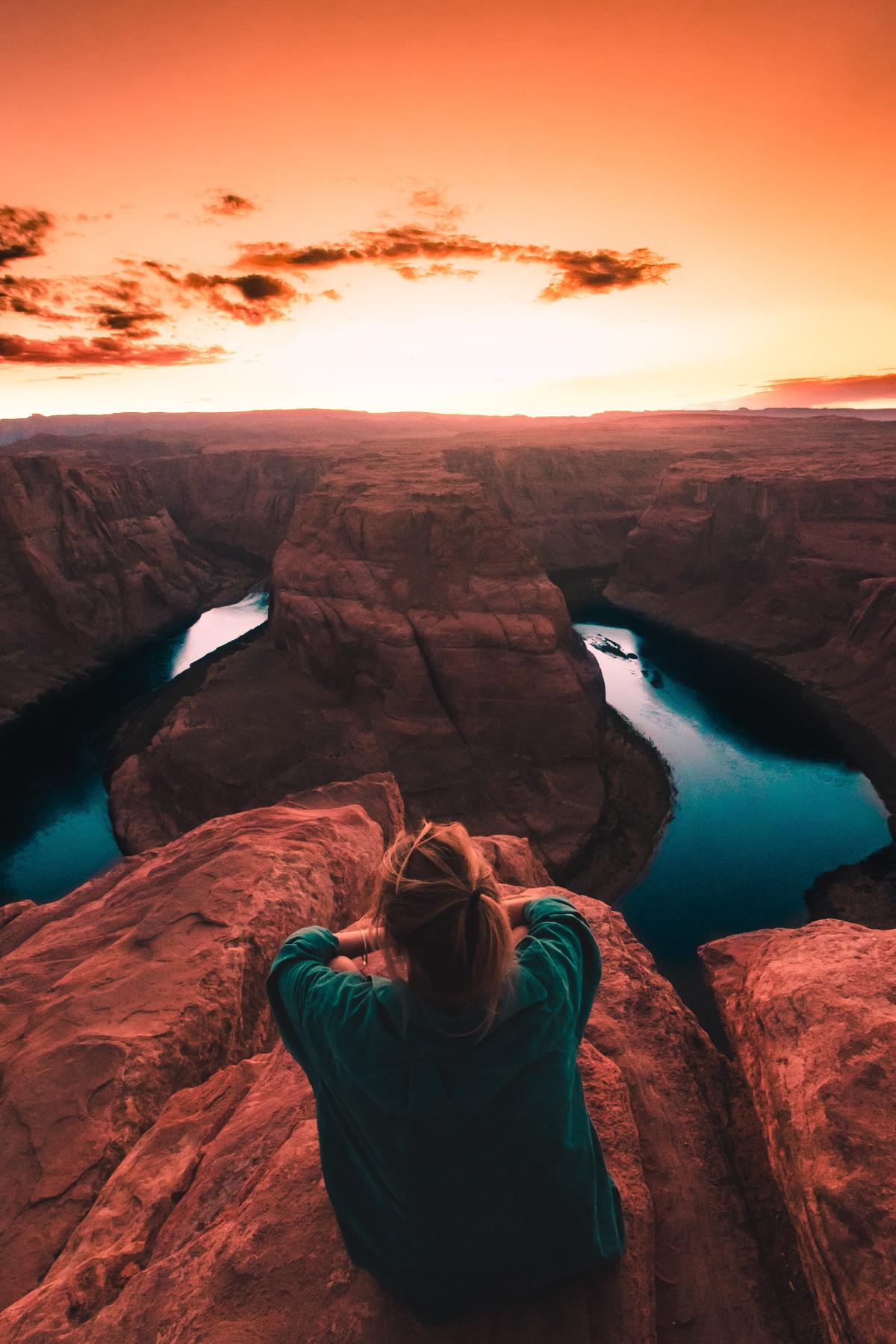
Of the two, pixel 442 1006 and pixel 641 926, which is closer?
pixel 442 1006

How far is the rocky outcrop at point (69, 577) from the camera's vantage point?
40.7 m

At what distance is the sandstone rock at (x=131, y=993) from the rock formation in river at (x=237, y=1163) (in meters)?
0.02

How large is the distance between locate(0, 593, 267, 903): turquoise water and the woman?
2484cm

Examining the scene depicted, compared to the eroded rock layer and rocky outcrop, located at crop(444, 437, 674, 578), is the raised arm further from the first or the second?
rocky outcrop, located at crop(444, 437, 674, 578)

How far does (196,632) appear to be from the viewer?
5106cm

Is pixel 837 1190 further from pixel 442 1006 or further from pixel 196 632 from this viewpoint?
pixel 196 632

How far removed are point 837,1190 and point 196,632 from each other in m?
53.4

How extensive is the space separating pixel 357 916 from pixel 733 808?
73.4 ft

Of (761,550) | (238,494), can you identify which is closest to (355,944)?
(761,550)

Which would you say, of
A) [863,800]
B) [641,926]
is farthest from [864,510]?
[641,926]

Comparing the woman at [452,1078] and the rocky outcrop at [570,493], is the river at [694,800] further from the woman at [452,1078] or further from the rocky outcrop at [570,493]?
the rocky outcrop at [570,493]

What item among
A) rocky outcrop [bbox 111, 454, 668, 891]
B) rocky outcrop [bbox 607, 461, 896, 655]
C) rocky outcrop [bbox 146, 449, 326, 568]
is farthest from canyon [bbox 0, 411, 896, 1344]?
rocky outcrop [bbox 146, 449, 326, 568]

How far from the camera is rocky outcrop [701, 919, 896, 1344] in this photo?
10.2 ft

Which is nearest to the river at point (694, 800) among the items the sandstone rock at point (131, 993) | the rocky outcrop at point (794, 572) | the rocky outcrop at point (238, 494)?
the rocky outcrop at point (794, 572)
